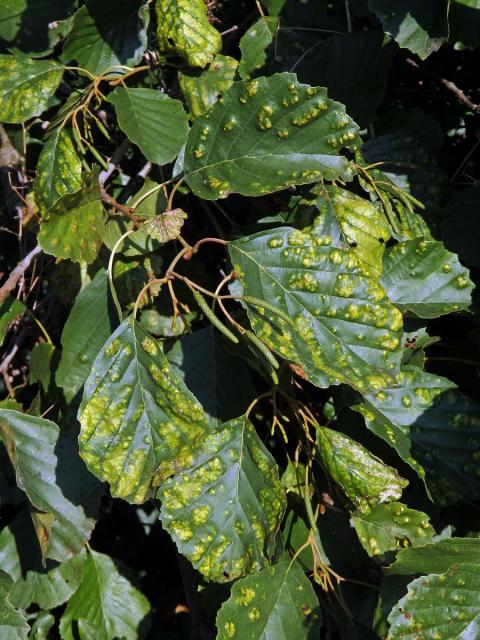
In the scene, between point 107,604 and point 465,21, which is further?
point 107,604

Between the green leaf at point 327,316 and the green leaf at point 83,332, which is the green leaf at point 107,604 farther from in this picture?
the green leaf at point 327,316

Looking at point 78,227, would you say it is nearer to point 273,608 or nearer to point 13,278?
point 13,278

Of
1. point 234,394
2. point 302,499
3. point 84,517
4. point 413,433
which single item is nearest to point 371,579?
point 302,499

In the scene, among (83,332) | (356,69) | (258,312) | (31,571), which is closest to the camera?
(258,312)

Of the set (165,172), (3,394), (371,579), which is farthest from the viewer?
(3,394)

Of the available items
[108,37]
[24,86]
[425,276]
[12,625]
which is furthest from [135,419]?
[108,37]

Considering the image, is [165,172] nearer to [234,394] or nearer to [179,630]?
[234,394]
